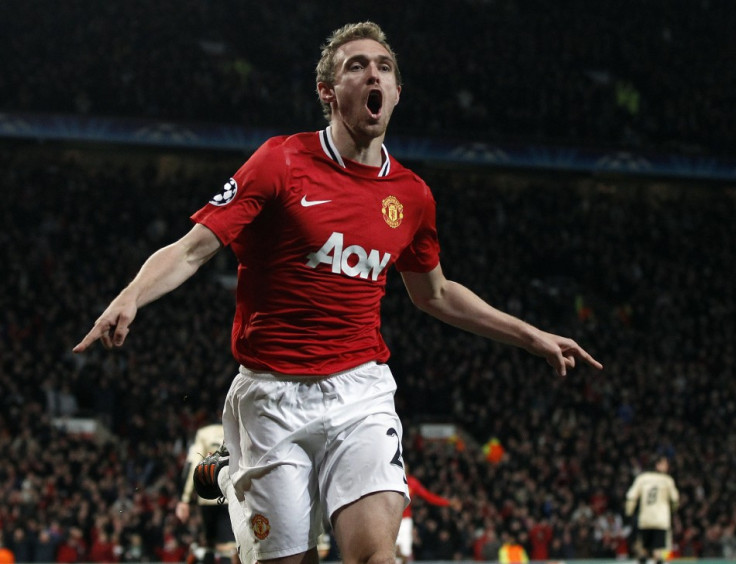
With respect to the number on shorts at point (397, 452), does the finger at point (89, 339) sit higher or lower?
higher

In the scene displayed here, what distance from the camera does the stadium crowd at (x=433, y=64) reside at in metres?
25.3

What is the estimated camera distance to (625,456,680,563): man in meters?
15.1

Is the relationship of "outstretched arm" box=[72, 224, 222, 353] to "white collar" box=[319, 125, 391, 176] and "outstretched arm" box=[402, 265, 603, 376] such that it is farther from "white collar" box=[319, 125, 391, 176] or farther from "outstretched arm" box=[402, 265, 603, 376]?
"outstretched arm" box=[402, 265, 603, 376]

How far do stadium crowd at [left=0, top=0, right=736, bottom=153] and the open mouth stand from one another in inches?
859

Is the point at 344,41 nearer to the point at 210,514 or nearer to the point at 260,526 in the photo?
the point at 260,526

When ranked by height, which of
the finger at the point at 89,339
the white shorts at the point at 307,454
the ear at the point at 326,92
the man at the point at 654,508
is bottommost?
the man at the point at 654,508

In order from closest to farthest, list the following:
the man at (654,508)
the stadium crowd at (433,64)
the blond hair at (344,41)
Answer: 1. the blond hair at (344,41)
2. the man at (654,508)
3. the stadium crowd at (433,64)

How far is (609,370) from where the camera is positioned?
24375mm

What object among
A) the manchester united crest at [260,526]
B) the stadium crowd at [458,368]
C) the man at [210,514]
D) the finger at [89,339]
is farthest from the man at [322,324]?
the stadium crowd at [458,368]

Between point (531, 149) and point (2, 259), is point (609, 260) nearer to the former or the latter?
point (531, 149)

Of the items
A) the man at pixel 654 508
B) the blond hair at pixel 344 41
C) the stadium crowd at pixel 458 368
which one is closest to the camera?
the blond hair at pixel 344 41

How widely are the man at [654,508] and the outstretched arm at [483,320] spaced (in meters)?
11.4

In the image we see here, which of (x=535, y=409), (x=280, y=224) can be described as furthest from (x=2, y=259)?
(x=280, y=224)

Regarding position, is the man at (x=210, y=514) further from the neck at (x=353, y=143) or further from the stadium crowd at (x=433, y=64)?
the stadium crowd at (x=433, y=64)
